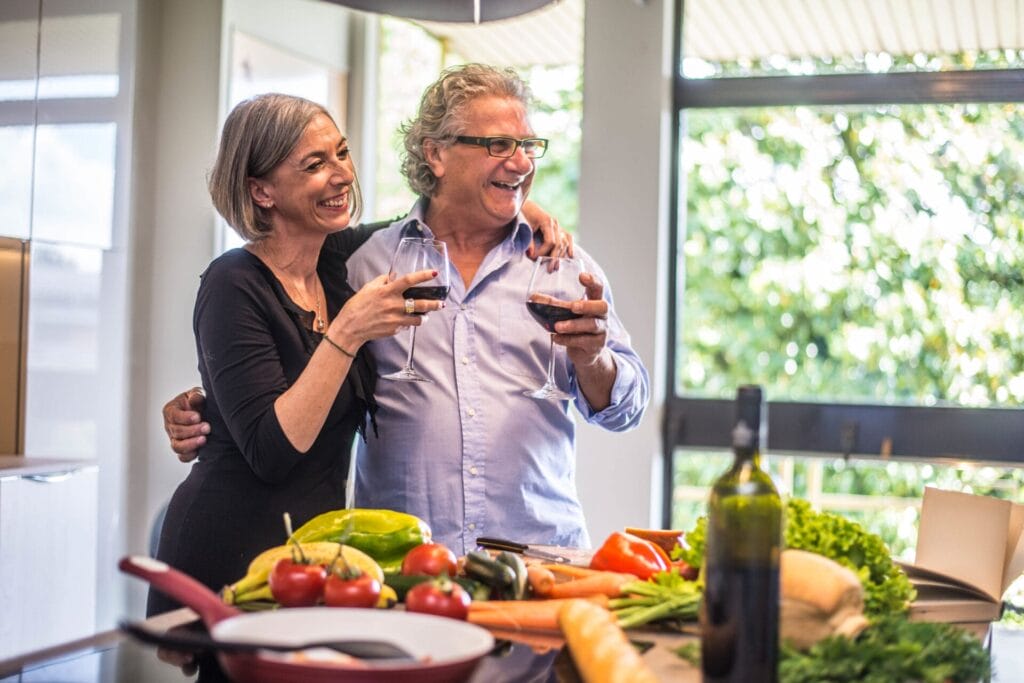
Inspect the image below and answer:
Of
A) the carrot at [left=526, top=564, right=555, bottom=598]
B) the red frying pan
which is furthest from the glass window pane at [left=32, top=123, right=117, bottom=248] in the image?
the red frying pan

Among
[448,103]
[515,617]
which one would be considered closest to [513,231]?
[448,103]

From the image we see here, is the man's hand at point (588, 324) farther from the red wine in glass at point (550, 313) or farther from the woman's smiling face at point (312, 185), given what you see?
the woman's smiling face at point (312, 185)

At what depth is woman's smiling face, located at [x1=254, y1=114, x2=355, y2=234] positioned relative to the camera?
2215mm

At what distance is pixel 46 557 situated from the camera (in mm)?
4062

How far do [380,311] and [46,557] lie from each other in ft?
8.69

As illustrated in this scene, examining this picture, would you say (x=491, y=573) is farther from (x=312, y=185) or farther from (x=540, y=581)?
(x=312, y=185)

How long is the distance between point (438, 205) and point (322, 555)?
110 cm

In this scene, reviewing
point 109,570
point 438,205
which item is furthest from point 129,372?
point 438,205

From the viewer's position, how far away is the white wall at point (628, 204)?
4.68 metres

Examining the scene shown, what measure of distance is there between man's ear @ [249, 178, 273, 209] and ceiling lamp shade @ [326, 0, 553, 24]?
1.50 ft

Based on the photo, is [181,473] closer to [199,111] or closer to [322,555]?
[199,111]

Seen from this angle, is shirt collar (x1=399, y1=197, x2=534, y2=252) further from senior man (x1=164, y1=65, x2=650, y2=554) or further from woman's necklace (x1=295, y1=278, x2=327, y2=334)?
woman's necklace (x1=295, y1=278, x2=327, y2=334)

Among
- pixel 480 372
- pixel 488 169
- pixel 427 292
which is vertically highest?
pixel 488 169

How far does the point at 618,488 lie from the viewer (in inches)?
185
